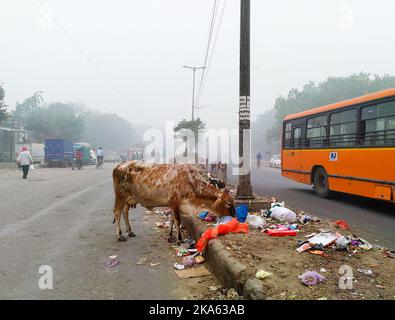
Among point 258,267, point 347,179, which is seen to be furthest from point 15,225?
point 347,179

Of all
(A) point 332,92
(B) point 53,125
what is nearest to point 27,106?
Answer: (B) point 53,125

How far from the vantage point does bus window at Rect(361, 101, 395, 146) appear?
9.20m

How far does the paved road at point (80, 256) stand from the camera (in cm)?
431

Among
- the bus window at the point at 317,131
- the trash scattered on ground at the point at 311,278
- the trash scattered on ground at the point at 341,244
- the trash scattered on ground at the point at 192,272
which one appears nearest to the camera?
the trash scattered on ground at the point at 311,278

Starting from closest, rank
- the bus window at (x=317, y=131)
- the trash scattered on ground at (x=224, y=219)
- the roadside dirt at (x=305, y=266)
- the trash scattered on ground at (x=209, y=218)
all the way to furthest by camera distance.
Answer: the roadside dirt at (x=305, y=266), the trash scattered on ground at (x=224, y=219), the trash scattered on ground at (x=209, y=218), the bus window at (x=317, y=131)

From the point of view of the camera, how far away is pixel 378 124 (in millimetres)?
9680

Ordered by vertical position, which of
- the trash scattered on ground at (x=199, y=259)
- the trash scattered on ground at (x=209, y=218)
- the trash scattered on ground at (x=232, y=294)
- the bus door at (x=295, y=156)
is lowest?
the trash scattered on ground at (x=199, y=259)

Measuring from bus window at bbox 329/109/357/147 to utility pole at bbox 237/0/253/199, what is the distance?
408 cm

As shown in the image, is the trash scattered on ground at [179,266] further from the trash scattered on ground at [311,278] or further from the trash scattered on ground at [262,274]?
the trash scattered on ground at [311,278]

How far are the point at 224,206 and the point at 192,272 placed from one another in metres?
1.71

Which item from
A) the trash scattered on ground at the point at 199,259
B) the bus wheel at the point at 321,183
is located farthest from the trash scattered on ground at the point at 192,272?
the bus wheel at the point at 321,183

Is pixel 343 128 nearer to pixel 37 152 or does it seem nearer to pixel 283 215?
pixel 283 215
